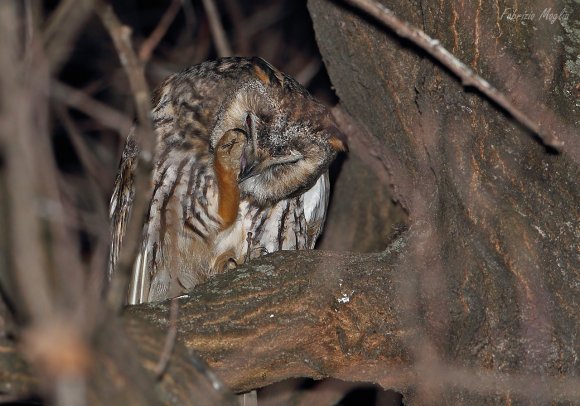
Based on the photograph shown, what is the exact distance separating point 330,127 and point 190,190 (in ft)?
1.77

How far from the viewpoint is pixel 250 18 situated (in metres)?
5.07

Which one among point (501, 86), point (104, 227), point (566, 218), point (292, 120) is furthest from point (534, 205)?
point (104, 227)

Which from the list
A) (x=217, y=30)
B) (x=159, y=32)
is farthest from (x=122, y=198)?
(x=217, y=30)

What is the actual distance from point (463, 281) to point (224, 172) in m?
1.04

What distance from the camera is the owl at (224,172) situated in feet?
9.87

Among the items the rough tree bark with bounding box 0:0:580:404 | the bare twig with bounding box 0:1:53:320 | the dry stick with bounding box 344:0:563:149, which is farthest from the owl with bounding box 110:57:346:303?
the bare twig with bounding box 0:1:53:320

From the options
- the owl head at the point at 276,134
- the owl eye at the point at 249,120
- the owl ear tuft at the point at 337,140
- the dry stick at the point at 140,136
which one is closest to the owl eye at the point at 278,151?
the owl head at the point at 276,134

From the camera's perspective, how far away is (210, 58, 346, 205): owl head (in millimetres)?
2965

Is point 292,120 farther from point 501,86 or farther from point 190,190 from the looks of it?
point 501,86

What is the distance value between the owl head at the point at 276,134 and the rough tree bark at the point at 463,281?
24.1 inches

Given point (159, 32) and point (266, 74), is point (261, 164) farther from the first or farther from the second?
point (159, 32)

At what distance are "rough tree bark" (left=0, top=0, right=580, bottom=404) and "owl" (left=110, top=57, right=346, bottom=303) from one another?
0.65 m

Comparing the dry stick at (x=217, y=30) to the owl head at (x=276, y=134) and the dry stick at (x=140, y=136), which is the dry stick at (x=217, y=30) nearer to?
the owl head at (x=276, y=134)

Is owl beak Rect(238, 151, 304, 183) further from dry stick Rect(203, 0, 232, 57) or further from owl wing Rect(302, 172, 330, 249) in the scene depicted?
dry stick Rect(203, 0, 232, 57)
